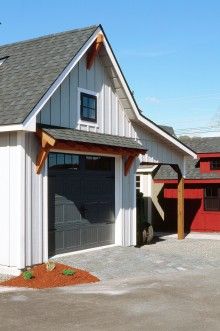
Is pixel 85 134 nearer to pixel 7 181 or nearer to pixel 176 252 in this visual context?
pixel 7 181

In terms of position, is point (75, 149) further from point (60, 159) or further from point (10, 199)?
point (10, 199)

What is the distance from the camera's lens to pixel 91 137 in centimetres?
1388

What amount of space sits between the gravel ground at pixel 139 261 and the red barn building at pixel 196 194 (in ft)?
23.3

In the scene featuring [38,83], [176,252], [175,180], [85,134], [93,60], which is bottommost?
[176,252]

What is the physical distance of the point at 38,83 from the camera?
12.5 meters

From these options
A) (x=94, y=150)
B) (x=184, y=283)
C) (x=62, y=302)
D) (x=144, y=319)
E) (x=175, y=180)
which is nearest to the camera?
(x=144, y=319)

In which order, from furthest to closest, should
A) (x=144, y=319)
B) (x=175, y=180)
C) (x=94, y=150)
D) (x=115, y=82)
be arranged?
(x=175, y=180) < (x=115, y=82) < (x=94, y=150) < (x=144, y=319)

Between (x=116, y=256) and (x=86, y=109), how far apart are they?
14.5 ft

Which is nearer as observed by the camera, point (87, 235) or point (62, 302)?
point (62, 302)

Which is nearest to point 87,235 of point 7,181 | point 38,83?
point 7,181

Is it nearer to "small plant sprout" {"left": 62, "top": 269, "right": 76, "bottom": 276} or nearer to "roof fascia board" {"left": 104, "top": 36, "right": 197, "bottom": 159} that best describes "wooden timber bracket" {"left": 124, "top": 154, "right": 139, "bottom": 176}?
"roof fascia board" {"left": 104, "top": 36, "right": 197, "bottom": 159}

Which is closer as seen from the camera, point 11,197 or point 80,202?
point 11,197

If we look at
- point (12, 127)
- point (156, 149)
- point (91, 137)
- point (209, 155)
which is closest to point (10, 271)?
point (12, 127)

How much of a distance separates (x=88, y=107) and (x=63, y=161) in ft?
6.64
